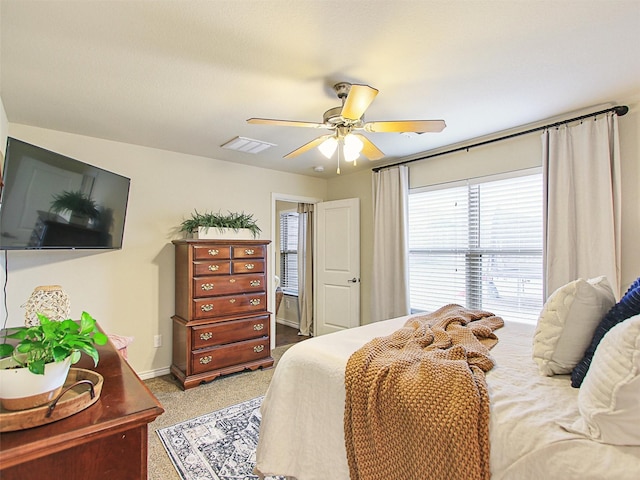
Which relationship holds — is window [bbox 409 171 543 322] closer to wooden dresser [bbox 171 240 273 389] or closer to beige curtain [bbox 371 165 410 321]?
beige curtain [bbox 371 165 410 321]

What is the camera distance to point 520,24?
5.26 feet

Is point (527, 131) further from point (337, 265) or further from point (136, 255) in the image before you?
point (136, 255)

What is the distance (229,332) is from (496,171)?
3106mm

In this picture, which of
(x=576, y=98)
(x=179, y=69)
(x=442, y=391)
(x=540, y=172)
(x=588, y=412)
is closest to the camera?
(x=588, y=412)

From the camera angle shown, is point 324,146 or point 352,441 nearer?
point 352,441

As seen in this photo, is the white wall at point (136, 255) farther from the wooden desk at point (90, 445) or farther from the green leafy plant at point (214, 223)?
the wooden desk at point (90, 445)

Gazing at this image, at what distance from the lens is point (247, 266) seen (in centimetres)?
358

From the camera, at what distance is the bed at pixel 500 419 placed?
0.94 m

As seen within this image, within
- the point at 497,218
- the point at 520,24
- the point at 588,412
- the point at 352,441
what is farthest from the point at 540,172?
the point at 352,441

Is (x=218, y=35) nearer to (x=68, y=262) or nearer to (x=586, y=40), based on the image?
(x=586, y=40)

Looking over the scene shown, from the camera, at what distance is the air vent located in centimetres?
320

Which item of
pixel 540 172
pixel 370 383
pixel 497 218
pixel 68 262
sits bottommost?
pixel 370 383

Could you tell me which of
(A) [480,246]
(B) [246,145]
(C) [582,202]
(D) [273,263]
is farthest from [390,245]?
(B) [246,145]

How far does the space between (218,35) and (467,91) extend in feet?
5.45
